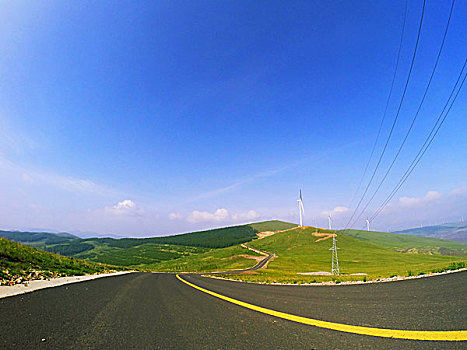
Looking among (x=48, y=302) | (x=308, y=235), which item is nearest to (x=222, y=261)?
(x=308, y=235)

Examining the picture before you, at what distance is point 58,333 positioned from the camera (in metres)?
3.56

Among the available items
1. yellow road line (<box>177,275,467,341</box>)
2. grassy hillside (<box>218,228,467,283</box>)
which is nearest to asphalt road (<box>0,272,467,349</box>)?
yellow road line (<box>177,275,467,341</box>)

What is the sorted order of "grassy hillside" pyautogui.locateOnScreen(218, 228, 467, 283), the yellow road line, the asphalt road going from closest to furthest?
the yellow road line < the asphalt road < "grassy hillside" pyautogui.locateOnScreen(218, 228, 467, 283)

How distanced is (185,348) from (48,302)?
5443 millimetres

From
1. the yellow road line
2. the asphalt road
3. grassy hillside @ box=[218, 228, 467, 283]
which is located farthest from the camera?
grassy hillside @ box=[218, 228, 467, 283]

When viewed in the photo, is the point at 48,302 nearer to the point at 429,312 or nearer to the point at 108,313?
the point at 108,313

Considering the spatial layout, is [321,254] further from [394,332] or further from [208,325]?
[208,325]

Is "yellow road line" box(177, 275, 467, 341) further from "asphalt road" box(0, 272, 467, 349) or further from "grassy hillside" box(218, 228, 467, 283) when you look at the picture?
"grassy hillside" box(218, 228, 467, 283)

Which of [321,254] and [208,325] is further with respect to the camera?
[321,254]

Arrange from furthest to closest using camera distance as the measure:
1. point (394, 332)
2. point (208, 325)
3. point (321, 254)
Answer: point (321, 254)
point (208, 325)
point (394, 332)

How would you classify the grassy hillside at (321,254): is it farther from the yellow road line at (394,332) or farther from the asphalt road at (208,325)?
Result: the yellow road line at (394,332)

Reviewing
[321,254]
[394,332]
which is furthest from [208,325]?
[321,254]

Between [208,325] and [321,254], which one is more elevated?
[208,325]

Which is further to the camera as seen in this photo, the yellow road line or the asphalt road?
the asphalt road
